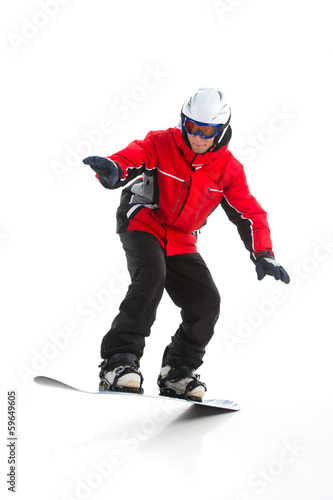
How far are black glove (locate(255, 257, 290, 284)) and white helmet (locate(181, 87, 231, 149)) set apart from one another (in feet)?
2.23

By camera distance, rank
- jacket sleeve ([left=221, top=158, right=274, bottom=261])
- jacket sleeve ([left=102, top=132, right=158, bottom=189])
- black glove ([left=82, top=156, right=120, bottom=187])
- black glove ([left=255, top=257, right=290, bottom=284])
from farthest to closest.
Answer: jacket sleeve ([left=221, top=158, right=274, bottom=261]), black glove ([left=255, top=257, right=290, bottom=284]), jacket sleeve ([left=102, top=132, right=158, bottom=189]), black glove ([left=82, top=156, right=120, bottom=187])

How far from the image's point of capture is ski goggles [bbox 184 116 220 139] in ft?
9.30

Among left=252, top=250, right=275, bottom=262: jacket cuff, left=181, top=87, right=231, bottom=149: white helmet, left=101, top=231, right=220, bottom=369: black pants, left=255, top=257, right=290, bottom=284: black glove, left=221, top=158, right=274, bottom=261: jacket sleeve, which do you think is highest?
left=181, top=87, right=231, bottom=149: white helmet

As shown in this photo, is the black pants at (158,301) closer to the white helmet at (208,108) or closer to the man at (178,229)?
the man at (178,229)

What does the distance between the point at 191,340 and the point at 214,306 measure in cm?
23

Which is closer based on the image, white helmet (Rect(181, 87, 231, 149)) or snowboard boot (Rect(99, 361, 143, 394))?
snowboard boot (Rect(99, 361, 143, 394))

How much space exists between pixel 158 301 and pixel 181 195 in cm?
58

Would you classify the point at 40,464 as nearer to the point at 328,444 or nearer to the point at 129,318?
the point at 129,318

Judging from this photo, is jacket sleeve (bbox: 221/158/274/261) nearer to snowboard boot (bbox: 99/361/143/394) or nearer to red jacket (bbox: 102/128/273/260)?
red jacket (bbox: 102/128/273/260)

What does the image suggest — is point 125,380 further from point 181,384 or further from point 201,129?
point 201,129

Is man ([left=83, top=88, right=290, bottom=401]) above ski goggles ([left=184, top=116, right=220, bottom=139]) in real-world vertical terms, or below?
below

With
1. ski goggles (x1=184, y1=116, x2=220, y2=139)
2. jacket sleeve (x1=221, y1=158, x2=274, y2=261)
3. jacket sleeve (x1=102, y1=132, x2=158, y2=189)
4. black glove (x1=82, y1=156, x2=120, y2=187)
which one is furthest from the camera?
jacket sleeve (x1=221, y1=158, x2=274, y2=261)

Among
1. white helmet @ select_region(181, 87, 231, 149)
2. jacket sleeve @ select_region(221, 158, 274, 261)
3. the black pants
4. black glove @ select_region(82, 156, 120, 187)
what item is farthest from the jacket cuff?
black glove @ select_region(82, 156, 120, 187)

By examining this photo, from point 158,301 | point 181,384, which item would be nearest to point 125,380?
point 158,301
